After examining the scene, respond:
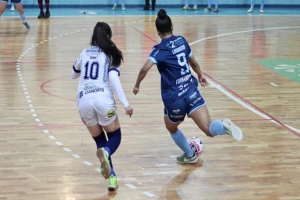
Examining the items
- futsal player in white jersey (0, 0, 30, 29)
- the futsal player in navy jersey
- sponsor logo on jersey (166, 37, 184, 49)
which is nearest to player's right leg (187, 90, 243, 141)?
the futsal player in navy jersey

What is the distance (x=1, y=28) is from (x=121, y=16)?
184 inches

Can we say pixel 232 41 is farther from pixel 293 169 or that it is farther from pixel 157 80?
pixel 293 169

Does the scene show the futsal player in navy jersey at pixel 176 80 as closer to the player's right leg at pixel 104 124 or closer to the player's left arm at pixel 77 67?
the player's right leg at pixel 104 124

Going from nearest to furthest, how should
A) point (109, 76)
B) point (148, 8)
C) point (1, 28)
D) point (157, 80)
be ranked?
point (109, 76)
point (157, 80)
point (1, 28)
point (148, 8)

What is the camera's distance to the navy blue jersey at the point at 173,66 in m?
6.61

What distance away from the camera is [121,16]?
2066 cm

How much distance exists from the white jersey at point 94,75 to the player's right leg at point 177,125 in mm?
844

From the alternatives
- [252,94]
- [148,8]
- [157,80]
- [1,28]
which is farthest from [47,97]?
[148,8]

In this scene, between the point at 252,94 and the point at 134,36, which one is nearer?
the point at 252,94

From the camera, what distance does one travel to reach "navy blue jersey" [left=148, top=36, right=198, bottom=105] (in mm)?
6609

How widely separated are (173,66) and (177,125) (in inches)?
27.9

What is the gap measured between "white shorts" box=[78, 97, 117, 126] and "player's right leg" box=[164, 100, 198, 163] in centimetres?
80

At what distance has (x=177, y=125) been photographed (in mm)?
6887

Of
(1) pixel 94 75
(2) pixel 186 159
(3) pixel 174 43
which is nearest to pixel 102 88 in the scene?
(1) pixel 94 75
